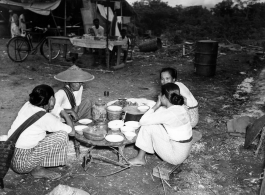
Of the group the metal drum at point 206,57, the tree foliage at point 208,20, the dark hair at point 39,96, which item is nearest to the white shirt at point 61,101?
the dark hair at point 39,96

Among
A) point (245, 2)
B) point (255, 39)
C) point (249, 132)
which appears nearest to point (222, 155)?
point (249, 132)

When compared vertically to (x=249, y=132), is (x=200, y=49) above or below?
above

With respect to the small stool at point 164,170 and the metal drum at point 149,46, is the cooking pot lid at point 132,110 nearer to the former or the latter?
Result: the small stool at point 164,170

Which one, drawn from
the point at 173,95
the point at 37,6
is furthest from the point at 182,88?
the point at 37,6

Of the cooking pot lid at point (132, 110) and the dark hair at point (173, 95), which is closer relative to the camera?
the dark hair at point (173, 95)

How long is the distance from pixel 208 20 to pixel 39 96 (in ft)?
83.3

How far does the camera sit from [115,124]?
3.43m

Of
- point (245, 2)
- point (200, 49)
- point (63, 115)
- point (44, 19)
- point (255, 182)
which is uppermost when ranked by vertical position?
point (245, 2)

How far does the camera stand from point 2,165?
264 cm

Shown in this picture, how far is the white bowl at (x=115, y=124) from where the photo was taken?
3.33 metres

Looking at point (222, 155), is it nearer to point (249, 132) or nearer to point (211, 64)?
point (249, 132)

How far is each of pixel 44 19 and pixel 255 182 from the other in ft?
51.2

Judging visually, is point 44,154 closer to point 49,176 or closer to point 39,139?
point 39,139

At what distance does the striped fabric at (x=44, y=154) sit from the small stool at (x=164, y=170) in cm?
113
